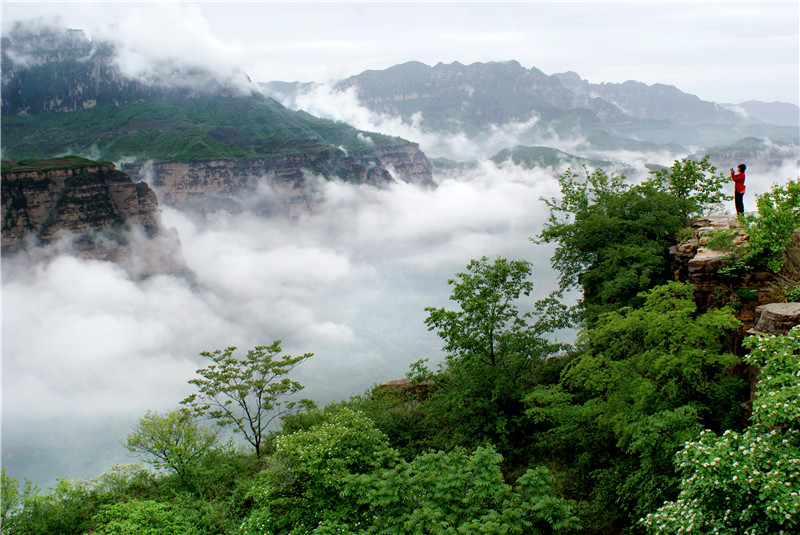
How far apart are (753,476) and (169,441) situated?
2878 centimetres

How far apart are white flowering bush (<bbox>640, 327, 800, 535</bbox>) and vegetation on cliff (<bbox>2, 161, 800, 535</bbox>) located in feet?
0.16

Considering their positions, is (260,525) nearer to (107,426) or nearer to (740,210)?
(740,210)

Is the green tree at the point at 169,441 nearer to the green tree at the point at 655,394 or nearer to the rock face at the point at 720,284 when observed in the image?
the green tree at the point at 655,394

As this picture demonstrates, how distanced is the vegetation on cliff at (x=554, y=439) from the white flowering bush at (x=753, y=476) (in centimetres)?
5

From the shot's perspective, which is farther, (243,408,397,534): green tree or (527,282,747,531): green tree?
(243,408,397,534): green tree

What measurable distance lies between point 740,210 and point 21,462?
142608mm

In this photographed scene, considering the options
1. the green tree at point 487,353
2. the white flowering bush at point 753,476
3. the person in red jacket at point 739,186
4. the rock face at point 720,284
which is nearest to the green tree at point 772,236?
the rock face at point 720,284

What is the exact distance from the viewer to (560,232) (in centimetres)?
3269

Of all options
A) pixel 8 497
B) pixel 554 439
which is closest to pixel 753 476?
pixel 554 439

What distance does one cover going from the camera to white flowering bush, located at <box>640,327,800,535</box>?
10625 mm

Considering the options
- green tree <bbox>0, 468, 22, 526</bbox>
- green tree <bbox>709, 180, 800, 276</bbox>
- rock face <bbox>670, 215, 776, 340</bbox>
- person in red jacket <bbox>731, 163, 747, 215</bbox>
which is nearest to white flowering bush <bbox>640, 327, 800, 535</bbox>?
rock face <bbox>670, 215, 776, 340</bbox>

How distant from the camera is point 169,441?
97.1ft

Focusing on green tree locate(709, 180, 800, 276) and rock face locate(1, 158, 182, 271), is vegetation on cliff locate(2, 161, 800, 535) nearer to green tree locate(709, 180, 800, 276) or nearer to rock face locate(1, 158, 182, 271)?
green tree locate(709, 180, 800, 276)

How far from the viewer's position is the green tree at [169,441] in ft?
95.7
